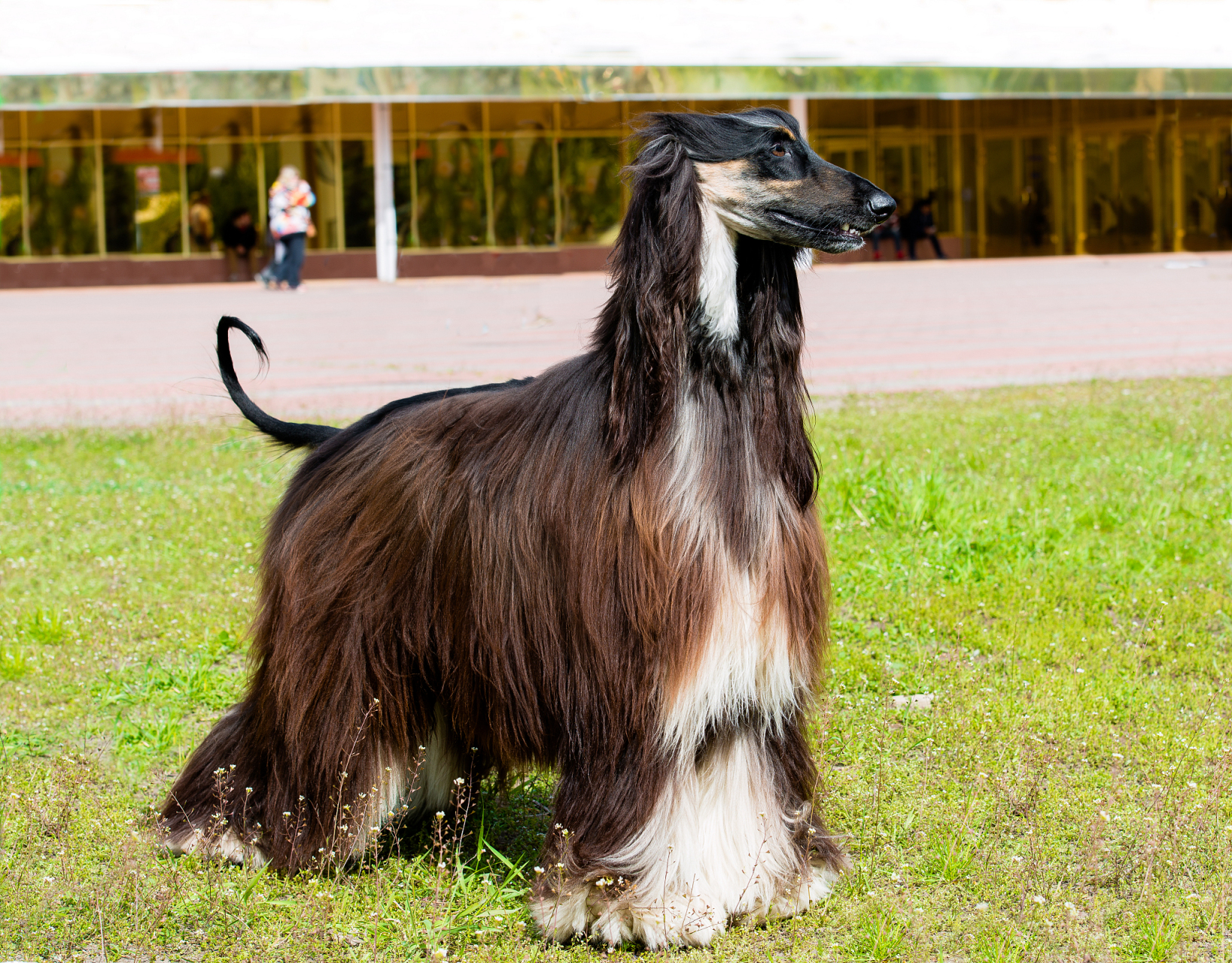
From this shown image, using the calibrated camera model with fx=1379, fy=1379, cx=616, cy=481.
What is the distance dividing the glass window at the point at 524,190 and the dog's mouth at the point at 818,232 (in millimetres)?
25448

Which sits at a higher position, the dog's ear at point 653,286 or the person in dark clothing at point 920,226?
the person in dark clothing at point 920,226

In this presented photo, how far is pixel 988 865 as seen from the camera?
3.52m

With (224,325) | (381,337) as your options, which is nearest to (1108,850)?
(224,325)

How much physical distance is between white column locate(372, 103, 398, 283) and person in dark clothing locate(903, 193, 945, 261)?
1056 cm

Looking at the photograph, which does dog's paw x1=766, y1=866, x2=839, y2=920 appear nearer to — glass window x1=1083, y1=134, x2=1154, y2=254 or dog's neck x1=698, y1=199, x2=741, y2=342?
dog's neck x1=698, y1=199, x2=741, y2=342

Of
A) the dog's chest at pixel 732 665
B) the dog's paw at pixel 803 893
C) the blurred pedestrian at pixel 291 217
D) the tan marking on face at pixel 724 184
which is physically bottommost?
the dog's paw at pixel 803 893

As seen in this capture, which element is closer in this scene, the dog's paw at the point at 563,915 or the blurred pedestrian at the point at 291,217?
the dog's paw at the point at 563,915

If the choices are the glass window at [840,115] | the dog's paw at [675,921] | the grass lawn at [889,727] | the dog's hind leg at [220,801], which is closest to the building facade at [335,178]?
the glass window at [840,115]

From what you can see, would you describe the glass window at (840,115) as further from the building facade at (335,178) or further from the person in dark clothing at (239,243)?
the person in dark clothing at (239,243)

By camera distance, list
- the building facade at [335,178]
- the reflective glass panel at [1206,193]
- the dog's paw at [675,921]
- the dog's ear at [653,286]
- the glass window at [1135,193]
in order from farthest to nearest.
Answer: the glass window at [1135,193] → the reflective glass panel at [1206,193] → the building facade at [335,178] → the dog's paw at [675,921] → the dog's ear at [653,286]

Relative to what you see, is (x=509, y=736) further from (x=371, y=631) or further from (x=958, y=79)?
(x=958, y=79)

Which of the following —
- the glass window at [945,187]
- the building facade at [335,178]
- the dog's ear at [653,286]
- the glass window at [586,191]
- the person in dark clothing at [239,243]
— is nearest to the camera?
the dog's ear at [653,286]

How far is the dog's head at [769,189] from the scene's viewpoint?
280 centimetres

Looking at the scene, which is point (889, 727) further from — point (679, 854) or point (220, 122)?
point (220, 122)
